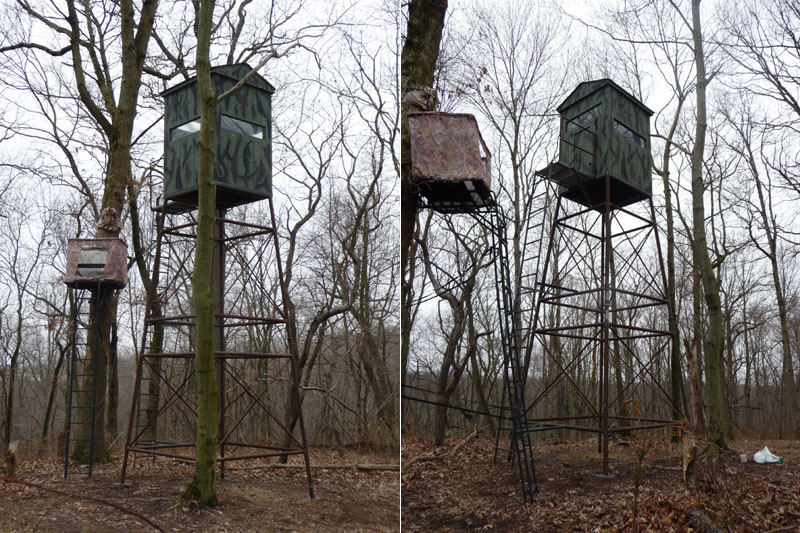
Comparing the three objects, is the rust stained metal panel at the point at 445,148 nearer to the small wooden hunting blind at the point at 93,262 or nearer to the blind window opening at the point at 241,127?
the blind window opening at the point at 241,127

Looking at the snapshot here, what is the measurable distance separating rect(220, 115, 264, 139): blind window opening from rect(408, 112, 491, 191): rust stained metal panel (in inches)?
131

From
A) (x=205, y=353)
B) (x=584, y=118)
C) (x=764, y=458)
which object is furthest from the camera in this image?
(x=584, y=118)

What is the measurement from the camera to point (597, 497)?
7.07 metres

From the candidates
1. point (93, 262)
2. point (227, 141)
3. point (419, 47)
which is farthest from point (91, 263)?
point (419, 47)

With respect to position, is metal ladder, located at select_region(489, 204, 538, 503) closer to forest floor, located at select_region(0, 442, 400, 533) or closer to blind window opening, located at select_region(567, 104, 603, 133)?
forest floor, located at select_region(0, 442, 400, 533)

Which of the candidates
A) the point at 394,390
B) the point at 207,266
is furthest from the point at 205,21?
the point at 394,390

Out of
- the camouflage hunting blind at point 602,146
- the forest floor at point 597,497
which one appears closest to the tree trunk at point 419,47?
the forest floor at point 597,497

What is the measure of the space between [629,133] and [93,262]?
864 cm

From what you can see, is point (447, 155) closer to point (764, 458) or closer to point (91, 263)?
point (91, 263)

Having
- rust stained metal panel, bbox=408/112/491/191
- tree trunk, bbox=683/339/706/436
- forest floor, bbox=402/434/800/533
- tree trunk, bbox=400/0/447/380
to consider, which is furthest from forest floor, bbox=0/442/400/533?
rust stained metal panel, bbox=408/112/491/191

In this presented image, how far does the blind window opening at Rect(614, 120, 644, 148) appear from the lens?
396 inches

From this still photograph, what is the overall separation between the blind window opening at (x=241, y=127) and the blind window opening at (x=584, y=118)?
188 inches

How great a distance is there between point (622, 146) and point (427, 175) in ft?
15.9

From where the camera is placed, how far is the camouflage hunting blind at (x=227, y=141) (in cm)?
840
